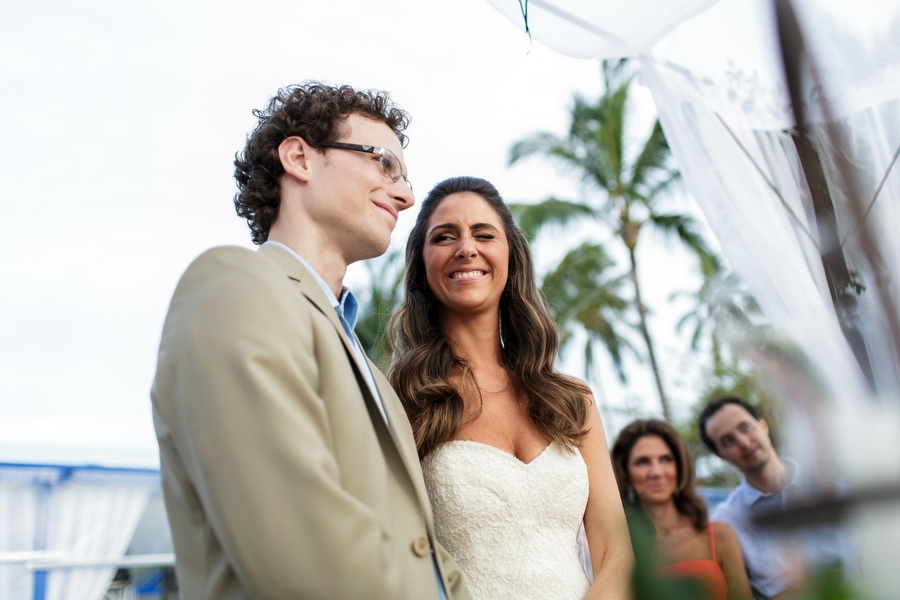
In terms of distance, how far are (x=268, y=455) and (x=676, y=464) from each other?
A: 147 inches

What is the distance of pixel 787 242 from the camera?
10.9ft

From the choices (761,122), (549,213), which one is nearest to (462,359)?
(761,122)

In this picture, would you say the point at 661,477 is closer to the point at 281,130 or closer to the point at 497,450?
the point at 497,450

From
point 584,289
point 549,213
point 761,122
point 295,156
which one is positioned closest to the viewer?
point 295,156

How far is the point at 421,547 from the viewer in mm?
1858

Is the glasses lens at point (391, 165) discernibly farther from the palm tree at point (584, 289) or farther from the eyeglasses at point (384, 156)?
the palm tree at point (584, 289)

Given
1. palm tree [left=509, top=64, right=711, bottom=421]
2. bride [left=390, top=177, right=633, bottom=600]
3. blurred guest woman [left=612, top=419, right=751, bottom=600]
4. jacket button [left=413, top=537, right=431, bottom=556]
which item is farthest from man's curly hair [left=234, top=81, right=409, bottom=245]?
palm tree [left=509, top=64, right=711, bottom=421]

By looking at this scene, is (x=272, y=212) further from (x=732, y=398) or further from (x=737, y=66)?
(x=732, y=398)

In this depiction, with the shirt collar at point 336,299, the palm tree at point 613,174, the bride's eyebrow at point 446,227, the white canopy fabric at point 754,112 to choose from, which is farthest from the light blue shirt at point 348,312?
the palm tree at point 613,174

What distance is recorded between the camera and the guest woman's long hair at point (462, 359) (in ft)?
9.57

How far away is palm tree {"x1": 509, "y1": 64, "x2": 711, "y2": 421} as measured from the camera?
64.5 ft

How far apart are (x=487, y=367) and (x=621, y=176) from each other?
57.1 ft

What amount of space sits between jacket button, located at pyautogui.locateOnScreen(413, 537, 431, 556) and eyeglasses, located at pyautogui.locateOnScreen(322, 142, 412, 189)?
3.58ft

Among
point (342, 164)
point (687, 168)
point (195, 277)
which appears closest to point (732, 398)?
point (687, 168)
